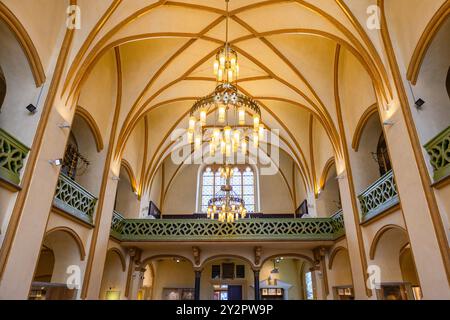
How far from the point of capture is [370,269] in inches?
336

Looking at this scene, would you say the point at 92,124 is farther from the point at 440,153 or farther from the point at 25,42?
the point at 440,153

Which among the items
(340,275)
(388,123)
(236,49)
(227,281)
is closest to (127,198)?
(227,281)

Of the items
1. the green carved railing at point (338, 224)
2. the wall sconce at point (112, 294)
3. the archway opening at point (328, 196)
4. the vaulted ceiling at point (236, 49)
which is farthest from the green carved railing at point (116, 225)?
the archway opening at point (328, 196)

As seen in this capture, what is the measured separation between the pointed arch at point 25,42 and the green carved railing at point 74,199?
2.66m

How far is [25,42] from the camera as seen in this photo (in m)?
6.19

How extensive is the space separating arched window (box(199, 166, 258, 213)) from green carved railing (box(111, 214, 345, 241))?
5.42 metres

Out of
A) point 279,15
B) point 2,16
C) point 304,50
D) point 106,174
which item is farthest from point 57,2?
point 304,50

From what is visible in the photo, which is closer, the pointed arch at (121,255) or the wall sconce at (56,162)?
the wall sconce at (56,162)

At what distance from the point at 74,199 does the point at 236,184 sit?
10728 mm

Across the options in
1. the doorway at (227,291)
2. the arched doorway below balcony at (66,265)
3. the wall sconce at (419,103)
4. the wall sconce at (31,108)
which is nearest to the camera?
the wall sconce at (31,108)

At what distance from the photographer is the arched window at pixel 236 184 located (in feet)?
58.3

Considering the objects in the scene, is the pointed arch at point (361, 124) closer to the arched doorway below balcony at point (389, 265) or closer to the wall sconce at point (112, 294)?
the arched doorway below balcony at point (389, 265)
